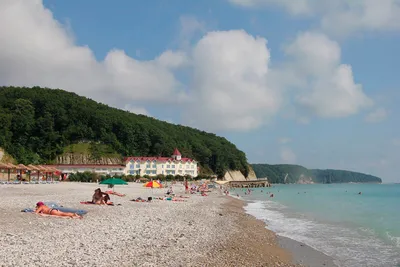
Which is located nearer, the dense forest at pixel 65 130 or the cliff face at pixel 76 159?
the cliff face at pixel 76 159

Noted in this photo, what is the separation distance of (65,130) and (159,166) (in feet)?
122

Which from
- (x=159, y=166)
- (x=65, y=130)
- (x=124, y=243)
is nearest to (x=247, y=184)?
(x=159, y=166)

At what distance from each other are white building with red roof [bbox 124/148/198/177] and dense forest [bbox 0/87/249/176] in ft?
44.3

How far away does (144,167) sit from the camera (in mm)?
118938

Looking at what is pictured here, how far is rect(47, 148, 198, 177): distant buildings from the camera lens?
108 meters

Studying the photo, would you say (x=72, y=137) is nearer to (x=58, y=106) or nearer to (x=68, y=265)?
(x=58, y=106)

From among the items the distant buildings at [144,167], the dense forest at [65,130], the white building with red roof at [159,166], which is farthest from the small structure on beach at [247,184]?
the distant buildings at [144,167]

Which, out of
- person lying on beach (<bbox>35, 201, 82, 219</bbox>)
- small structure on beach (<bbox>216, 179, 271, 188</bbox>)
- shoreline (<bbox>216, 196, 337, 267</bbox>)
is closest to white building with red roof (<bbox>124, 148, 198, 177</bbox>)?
small structure on beach (<bbox>216, 179, 271, 188</bbox>)

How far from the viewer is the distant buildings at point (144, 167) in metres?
108

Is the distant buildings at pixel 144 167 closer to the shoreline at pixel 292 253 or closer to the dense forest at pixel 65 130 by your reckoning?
the dense forest at pixel 65 130

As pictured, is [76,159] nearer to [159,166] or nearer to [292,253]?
[159,166]

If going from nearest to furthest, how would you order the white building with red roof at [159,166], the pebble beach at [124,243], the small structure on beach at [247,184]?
the pebble beach at [124,243], the white building with red roof at [159,166], the small structure on beach at [247,184]

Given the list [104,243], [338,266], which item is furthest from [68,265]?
[338,266]

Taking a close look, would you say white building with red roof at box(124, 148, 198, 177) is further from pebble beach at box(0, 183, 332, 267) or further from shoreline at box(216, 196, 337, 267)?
shoreline at box(216, 196, 337, 267)
